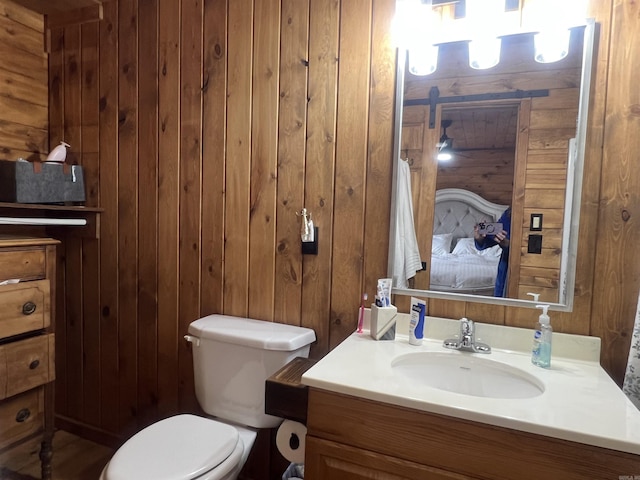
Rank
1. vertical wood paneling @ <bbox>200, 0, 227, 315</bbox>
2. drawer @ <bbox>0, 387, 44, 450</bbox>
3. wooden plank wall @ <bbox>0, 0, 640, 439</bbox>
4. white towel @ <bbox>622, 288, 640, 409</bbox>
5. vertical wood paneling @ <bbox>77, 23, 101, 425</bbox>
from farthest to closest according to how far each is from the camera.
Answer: vertical wood paneling @ <bbox>77, 23, 101, 425</bbox> < vertical wood paneling @ <bbox>200, 0, 227, 315</bbox> < drawer @ <bbox>0, 387, 44, 450</bbox> < wooden plank wall @ <bbox>0, 0, 640, 439</bbox> < white towel @ <bbox>622, 288, 640, 409</bbox>

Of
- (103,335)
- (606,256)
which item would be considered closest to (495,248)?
(606,256)

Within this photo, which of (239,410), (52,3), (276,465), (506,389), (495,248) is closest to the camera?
(506,389)

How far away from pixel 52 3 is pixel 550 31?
209 cm

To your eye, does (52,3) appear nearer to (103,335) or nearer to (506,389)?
(103,335)

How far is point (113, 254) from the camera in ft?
6.18

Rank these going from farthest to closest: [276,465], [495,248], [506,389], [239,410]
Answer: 1. [276,465]
2. [239,410]
3. [495,248]
4. [506,389]

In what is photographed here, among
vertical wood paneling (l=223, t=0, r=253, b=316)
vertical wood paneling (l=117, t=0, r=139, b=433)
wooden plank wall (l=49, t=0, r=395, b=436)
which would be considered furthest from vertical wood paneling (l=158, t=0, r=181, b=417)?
vertical wood paneling (l=223, t=0, r=253, b=316)

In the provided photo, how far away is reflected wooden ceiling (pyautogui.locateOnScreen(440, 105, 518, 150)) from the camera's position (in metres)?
1.26

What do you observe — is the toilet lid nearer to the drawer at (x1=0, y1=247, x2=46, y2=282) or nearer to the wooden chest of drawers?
the wooden chest of drawers

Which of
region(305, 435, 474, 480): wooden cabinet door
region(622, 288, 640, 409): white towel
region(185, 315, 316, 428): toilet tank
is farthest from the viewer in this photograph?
region(185, 315, 316, 428): toilet tank

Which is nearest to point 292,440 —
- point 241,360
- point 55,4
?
point 241,360

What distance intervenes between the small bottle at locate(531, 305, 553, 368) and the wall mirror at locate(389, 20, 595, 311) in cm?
11

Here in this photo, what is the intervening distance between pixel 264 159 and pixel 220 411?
0.98 metres

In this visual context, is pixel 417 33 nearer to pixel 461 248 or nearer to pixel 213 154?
pixel 461 248
